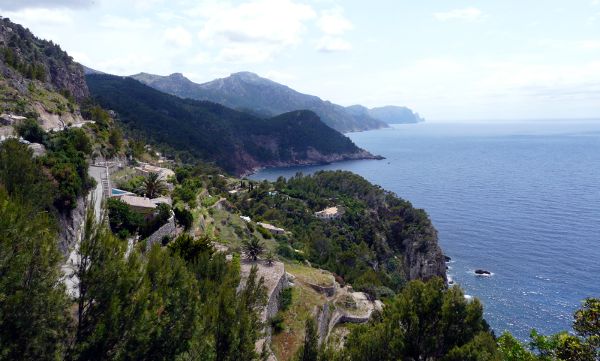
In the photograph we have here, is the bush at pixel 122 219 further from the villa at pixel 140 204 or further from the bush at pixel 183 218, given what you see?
the bush at pixel 183 218

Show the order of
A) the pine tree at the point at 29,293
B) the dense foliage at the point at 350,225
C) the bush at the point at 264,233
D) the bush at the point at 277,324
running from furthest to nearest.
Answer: the dense foliage at the point at 350,225 → the bush at the point at 264,233 → the bush at the point at 277,324 → the pine tree at the point at 29,293

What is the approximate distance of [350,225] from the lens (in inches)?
3022

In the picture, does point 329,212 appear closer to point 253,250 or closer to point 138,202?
point 253,250

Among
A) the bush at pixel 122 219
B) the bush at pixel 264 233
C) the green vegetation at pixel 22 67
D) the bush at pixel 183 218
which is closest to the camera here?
the bush at pixel 122 219

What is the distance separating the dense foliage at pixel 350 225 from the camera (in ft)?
179

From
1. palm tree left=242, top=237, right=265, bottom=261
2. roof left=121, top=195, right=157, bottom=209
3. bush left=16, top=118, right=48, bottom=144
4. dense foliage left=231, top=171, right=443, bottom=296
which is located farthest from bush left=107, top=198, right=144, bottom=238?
dense foliage left=231, top=171, right=443, bottom=296

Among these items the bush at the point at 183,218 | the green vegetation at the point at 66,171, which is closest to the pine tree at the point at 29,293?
the green vegetation at the point at 66,171

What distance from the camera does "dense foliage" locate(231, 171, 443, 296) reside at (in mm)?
54531

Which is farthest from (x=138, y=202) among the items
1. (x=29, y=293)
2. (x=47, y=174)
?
(x=29, y=293)

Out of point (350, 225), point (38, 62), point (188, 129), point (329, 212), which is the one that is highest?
point (38, 62)

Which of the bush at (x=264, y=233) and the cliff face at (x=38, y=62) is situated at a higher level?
the cliff face at (x=38, y=62)

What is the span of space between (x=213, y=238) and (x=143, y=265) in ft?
68.7

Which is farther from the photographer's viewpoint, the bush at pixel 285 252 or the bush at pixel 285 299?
the bush at pixel 285 252

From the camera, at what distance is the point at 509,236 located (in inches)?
2948
